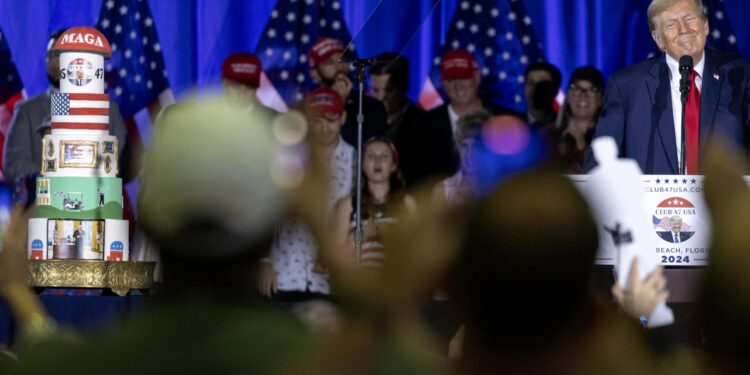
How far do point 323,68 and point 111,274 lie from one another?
249 centimetres

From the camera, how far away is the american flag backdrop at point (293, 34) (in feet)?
26.0

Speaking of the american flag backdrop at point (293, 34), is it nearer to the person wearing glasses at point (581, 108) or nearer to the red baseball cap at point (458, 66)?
the red baseball cap at point (458, 66)

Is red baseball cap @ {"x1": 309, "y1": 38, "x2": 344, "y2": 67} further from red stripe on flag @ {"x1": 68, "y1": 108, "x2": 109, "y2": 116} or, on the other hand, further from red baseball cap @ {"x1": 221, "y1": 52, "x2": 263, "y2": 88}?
red stripe on flag @ {"x1": 68, "y1": 108, "x2": 109, "y2": 116}

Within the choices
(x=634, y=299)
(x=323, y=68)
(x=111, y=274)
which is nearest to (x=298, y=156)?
(x=634, y=299)

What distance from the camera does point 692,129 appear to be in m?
5.23

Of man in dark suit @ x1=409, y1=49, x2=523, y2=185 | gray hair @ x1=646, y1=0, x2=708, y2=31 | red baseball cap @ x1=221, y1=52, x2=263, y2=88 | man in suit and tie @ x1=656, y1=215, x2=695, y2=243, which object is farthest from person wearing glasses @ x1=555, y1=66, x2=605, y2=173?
man in suit and tie @ x1=656, y1=215, x2=695, y2=243

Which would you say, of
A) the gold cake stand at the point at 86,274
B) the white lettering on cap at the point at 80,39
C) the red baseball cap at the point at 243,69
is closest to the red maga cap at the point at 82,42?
the white lettering on cap at the point at 80,39

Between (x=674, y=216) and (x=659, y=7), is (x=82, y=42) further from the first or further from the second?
(x=674, y=216)

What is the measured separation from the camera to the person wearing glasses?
6.91 m

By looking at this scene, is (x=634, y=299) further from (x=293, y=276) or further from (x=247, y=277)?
(x=293, y=276)

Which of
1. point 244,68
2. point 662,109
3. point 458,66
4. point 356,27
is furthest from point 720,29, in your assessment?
point 244,68

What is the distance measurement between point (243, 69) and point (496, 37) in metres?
1.89

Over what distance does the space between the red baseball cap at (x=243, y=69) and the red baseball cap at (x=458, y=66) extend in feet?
3.81

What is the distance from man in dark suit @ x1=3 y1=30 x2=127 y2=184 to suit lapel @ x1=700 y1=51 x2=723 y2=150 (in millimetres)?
2868
